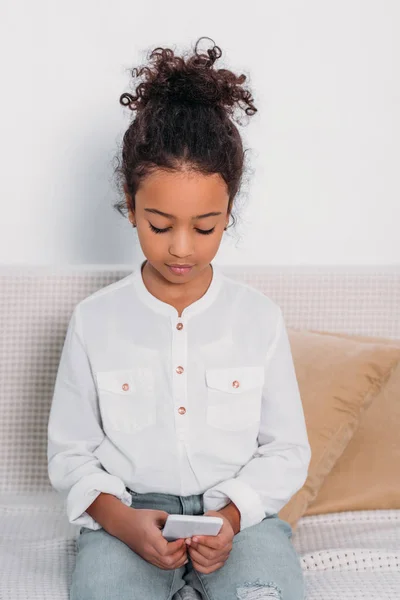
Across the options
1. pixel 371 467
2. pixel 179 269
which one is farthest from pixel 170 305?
pixel 371 467

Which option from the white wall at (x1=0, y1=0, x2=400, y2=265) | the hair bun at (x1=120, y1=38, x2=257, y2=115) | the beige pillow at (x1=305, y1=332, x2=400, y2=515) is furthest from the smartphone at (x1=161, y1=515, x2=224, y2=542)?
the white wall at (x1=0, y1=0, x2=400, y2=265)

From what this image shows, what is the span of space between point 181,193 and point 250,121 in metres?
0.82

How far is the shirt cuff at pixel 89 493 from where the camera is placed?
1.58m

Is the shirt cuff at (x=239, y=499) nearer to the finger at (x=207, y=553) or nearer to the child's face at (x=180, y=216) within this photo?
the finger at (x=207, y=553)

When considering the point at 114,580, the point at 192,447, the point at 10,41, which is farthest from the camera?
the point at 10,41

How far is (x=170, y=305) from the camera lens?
1.71 meters

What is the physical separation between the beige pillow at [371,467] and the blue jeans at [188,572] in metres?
0.37

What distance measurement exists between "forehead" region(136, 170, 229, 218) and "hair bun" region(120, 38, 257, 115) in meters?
0.16

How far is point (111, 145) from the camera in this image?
7.45 ft

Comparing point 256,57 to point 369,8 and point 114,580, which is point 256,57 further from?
point 114,580

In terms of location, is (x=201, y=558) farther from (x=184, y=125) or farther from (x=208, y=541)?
(x=184, y=125)

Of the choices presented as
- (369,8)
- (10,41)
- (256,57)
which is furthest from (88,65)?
(369,8)

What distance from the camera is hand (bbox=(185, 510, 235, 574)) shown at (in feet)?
4.85

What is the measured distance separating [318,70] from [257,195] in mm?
339
